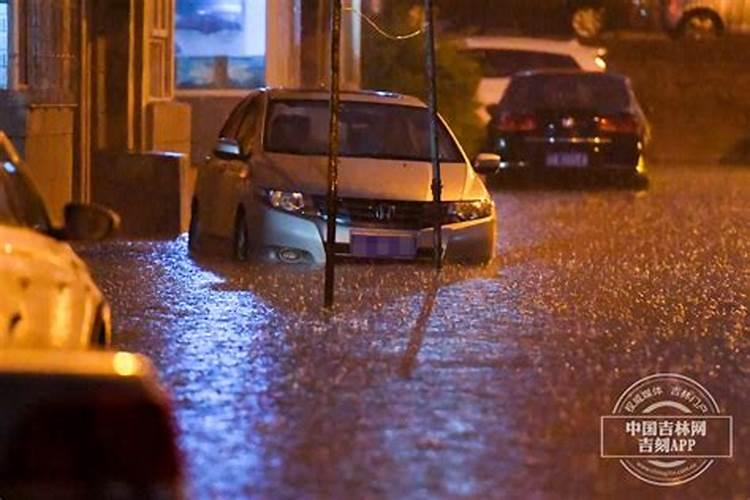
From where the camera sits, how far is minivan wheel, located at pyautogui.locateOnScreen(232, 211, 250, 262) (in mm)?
14719

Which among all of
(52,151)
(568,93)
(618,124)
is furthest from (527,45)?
(52,151)

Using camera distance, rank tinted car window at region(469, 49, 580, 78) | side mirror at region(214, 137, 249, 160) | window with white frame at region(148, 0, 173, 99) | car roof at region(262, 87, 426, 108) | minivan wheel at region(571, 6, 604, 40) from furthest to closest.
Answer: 1. minivan wheel at region(571, 6, 604, 40)
2. tinted car window at region(469, 49, 580, 78)
3. window with white frame at region(148, 0, 173, 99)
4. car roof at region(262, 87, 426, 108)
5. side mirror at region(214, 137, 249, 160)

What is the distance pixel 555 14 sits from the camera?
3884cm

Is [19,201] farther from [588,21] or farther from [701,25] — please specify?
[588,21]

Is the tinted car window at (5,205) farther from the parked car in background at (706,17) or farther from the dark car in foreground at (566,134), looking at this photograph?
the parked car in background at (706,17)

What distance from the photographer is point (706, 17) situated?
37688 millimetres

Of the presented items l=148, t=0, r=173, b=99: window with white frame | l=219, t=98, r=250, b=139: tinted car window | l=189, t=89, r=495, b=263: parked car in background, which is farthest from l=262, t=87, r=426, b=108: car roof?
l=148, t=0, r=173, b=99: window with white frame

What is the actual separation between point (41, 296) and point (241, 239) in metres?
8.05

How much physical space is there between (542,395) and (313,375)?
3.95 feet

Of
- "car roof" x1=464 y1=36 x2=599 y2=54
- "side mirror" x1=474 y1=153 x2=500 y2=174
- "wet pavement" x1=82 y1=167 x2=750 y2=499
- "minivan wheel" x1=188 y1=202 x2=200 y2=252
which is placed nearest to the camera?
"wet pavement" x1=82 y1=167 x2=750 y2=499

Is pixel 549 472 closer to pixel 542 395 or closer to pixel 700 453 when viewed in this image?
pixel 700 453

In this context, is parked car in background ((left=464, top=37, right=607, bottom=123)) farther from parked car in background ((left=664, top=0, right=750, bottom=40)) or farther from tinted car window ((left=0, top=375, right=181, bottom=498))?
tinted car window ((left=0, top=375, right=181, bottom=498))

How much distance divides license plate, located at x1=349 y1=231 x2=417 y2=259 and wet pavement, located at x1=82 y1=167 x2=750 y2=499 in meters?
0.17

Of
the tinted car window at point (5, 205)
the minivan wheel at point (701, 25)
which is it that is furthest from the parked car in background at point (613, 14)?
the tinted car window at point (5, 205)
